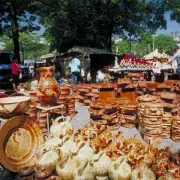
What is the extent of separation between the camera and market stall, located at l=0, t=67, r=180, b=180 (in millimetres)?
2994

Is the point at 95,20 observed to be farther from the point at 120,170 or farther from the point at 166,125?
the point at 120,170

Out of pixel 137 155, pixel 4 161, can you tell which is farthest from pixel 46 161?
pixel 137 155

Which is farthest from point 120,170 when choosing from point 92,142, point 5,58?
point 5,58

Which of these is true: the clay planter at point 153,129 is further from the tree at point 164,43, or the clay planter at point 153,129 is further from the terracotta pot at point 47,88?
the tree at point 164,43

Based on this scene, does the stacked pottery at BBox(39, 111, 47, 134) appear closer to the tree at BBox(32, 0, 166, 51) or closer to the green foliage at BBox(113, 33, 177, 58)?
the tree at BBox(32, 0, 166, 51)

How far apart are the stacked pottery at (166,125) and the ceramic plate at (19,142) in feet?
8.36

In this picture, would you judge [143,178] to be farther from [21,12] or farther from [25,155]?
[21,12]

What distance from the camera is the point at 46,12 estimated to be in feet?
68.2

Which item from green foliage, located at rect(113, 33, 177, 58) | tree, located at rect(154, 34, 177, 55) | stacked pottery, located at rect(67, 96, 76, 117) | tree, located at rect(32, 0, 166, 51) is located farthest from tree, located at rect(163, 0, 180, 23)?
tree, located at rect(154, 34, 177, 55)

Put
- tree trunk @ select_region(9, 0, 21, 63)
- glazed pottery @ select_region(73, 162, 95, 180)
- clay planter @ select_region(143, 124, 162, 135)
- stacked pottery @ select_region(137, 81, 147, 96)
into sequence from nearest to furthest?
1. glazed pottery @ select_region(73, 162, 95, 180)
2. clay planter @ select_region(143, 124, 162, 135)
3. stacked pottery @ select_region(137, 81, 147, 96)
4. tree trunk @ select_region(9, 0, 21, 63)

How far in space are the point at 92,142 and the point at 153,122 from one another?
1.95 meters

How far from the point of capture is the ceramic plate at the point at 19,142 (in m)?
3.62

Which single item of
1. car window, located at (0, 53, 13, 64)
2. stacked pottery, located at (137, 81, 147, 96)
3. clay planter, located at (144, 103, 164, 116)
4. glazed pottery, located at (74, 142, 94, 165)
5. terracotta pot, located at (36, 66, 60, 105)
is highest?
car window, located at (0, 53, 13, 64)

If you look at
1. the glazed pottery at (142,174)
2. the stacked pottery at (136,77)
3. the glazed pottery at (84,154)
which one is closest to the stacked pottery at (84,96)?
the stacked pottery at (136,77)
